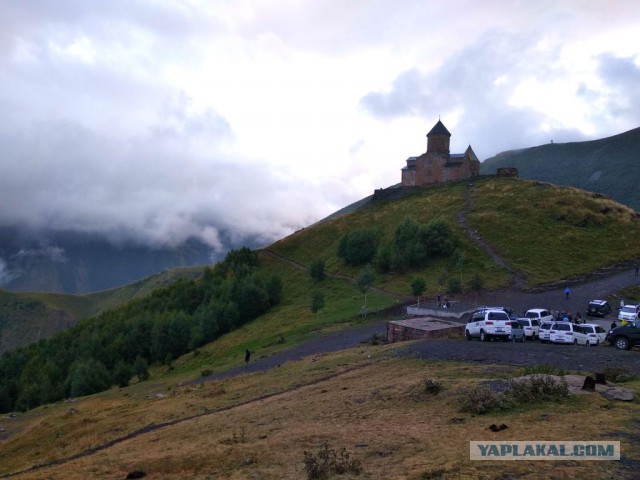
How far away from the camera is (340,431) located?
13.3 m

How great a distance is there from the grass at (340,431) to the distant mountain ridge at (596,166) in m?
123

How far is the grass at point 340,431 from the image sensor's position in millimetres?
10047

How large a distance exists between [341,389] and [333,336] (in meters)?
20.9

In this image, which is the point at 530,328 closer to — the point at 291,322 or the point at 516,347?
the point at 516,347

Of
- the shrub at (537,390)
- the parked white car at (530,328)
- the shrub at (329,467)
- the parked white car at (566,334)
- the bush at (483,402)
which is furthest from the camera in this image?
the parked white car at (530,328)

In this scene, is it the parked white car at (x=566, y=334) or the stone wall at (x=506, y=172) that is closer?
the parked white car at (x=566, y=334)

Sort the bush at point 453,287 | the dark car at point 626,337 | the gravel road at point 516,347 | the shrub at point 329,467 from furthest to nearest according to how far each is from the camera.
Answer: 1. the bush at point 453,287
2. the dark car at point 626,337
3. the gravel road at point 516,347
4. the shrub at point 329,467

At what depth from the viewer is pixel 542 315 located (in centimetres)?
3656

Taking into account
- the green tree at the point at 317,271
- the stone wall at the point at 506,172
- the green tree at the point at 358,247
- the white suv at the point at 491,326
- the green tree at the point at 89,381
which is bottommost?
the green tree at the point at 89,381

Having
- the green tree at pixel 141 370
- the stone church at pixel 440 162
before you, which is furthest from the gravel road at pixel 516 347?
the stone church at pixel 440 162

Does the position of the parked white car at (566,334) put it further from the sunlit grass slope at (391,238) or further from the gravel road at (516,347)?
the sunlit grass slope at (391,238)

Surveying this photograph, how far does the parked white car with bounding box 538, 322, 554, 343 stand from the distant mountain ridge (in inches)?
4188

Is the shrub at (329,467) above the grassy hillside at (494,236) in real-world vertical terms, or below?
below

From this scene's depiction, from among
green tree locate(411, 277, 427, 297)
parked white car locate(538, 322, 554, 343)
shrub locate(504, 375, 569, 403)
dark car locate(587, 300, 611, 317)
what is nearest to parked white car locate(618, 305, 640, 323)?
dark car locate(587, 300, 611, 317)
